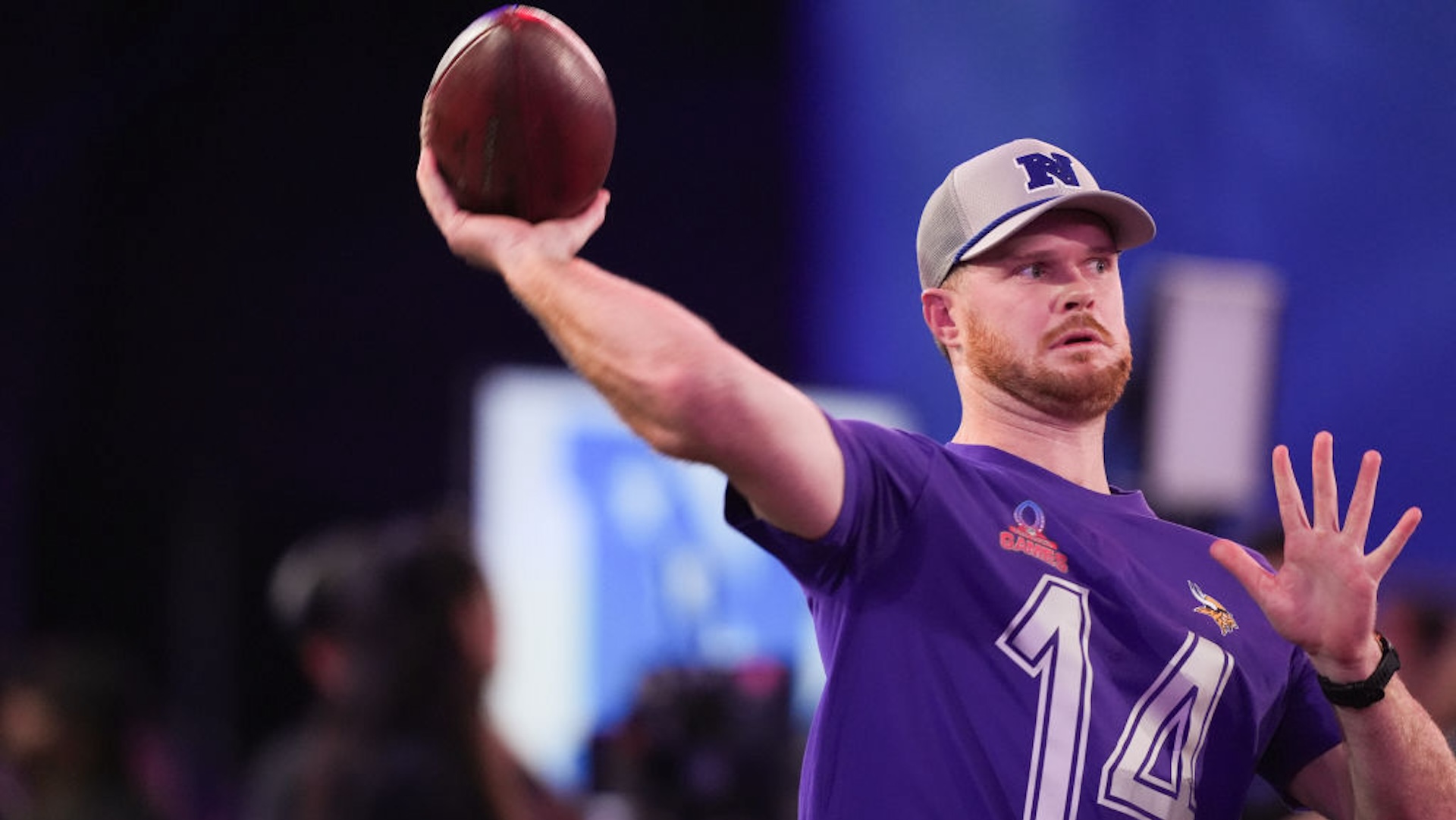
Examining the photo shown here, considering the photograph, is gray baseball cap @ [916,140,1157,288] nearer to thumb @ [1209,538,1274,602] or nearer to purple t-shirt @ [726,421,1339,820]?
purple t-shirt @ [726,421,1339,820]

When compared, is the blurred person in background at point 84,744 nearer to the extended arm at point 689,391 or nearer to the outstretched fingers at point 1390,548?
the extended arm at point 689,391

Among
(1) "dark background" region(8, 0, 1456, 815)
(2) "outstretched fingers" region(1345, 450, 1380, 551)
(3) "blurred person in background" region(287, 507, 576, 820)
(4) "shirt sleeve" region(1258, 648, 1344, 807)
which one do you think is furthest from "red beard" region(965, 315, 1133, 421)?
(1) "dark background" region(8, 0, 1456, 815)

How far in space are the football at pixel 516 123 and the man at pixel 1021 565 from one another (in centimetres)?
4

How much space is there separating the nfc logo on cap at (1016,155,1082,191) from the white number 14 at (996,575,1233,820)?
0.64 metres

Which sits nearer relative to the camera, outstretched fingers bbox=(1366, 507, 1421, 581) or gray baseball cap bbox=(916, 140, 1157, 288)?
outstretched fingers bbox=(1366, 507, 1421, 581)

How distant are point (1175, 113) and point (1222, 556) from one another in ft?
16.4

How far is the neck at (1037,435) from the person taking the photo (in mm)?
2590

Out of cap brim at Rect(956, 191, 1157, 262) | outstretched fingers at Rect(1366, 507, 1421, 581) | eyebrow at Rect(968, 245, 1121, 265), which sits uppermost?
cap brim at Rect(956, 191, 1157, 262)

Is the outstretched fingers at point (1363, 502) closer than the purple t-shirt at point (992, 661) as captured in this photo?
No

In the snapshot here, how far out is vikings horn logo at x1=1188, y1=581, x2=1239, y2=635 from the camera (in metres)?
2.52

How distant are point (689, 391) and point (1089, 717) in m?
0.75

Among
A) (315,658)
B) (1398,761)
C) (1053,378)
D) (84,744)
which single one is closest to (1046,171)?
(1053,378)

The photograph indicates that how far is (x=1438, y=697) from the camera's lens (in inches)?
137

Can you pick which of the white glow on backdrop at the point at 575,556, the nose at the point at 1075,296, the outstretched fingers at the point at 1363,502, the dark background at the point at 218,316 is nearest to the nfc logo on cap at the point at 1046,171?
the nose at the point at 1075,296
